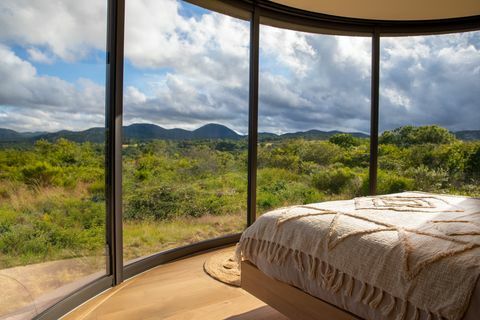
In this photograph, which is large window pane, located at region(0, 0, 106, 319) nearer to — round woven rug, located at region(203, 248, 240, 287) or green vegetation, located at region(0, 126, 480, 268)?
green vegetation, located at region(0, 126, 480, 268)

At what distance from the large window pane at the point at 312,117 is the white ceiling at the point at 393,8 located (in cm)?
40

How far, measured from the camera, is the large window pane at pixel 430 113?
4.29 m

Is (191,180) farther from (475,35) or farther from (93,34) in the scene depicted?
(475,35)

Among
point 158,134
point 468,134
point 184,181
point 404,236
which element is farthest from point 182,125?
point 468,134

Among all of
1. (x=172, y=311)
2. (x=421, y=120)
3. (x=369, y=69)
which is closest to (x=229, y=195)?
(x=172, y=311)

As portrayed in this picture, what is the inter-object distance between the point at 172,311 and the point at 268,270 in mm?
667

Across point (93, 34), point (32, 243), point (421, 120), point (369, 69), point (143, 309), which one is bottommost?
point (143, 309)

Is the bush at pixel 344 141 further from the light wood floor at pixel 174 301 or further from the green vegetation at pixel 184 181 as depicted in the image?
the light wood floor at pixel 174 301

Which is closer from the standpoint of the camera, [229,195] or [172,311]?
[172,311]

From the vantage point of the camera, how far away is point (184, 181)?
3328 mm

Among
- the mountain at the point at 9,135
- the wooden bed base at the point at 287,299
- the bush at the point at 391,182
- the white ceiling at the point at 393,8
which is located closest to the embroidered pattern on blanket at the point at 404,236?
the wooden bed base at the point at 287,299

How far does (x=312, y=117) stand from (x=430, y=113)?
4.88 feet

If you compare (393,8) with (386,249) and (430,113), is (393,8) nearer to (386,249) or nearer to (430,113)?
(430,113)

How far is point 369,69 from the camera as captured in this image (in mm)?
4438
